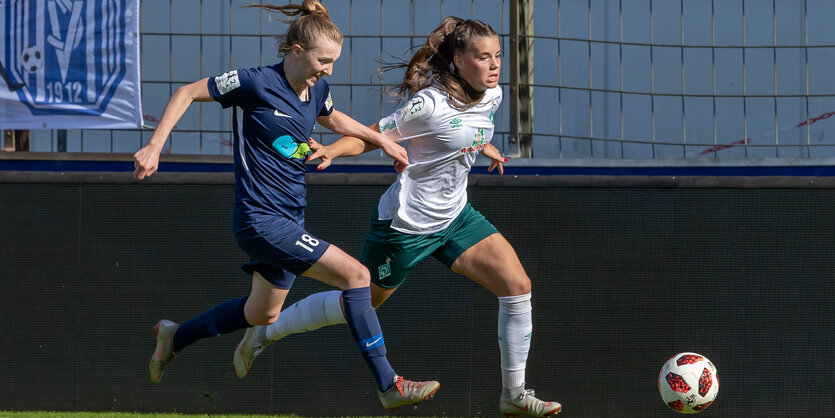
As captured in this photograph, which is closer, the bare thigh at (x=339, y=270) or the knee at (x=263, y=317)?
the bare thigh at (x=339, y=270)

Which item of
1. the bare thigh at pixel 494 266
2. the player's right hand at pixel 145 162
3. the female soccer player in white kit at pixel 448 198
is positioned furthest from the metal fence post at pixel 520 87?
the player's right hand at pixel 145 162

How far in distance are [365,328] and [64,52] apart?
3.17 metres

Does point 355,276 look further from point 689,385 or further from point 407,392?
point 689,385

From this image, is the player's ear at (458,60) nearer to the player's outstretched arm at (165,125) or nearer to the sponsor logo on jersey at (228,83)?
the sponsor logo on jersey at (228,83)

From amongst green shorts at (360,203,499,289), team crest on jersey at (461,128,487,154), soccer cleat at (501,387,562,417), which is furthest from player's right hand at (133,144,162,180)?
soccer cleat at (501,387,562,417)

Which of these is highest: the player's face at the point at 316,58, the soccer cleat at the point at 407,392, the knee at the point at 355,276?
the player's face at the point at 316,58

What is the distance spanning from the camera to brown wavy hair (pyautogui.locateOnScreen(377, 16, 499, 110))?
4637 mm

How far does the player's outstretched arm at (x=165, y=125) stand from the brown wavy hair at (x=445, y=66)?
1039 millimetres

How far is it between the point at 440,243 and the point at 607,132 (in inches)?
95.9

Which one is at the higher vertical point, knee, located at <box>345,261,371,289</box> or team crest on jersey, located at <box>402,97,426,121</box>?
team crest on jersey, located at <box>402,97,426,121</box>

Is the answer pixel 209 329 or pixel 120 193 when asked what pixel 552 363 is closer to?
pixel 209 329

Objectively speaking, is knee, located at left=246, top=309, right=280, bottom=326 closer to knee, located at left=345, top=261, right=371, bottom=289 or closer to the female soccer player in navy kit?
the female soccer player in navy kit

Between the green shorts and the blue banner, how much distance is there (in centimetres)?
227

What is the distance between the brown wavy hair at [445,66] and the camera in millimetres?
4637
